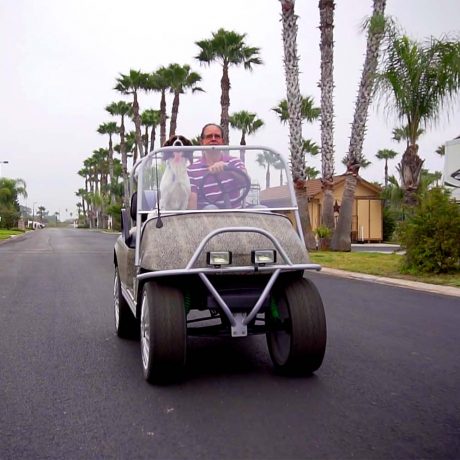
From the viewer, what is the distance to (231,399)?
4234 mm

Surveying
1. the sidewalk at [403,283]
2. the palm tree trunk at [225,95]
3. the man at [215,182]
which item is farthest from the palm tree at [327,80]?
the man at [215,182]

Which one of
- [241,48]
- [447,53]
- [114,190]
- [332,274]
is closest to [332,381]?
[332,274]

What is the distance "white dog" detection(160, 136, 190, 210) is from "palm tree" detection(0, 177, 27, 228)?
260 feet

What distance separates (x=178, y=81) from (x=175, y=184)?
135 ft

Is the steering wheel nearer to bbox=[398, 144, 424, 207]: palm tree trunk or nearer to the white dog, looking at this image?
the white dog

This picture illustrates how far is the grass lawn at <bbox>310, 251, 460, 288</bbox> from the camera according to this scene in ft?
41.4

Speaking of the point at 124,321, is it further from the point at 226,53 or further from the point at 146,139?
the point at 146,139

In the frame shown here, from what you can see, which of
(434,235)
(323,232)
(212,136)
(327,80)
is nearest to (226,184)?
(212,136)

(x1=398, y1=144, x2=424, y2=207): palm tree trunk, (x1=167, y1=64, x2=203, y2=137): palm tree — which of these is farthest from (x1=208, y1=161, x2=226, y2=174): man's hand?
(x1=167, y1=64, x2=203, y2=137): palm tree

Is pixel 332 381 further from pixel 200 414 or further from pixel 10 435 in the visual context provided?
pixel 10 435

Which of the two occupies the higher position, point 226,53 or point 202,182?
point 226,53

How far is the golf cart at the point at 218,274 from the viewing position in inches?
173

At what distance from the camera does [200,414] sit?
3.93 meters

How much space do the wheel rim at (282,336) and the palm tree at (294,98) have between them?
17018 mm
